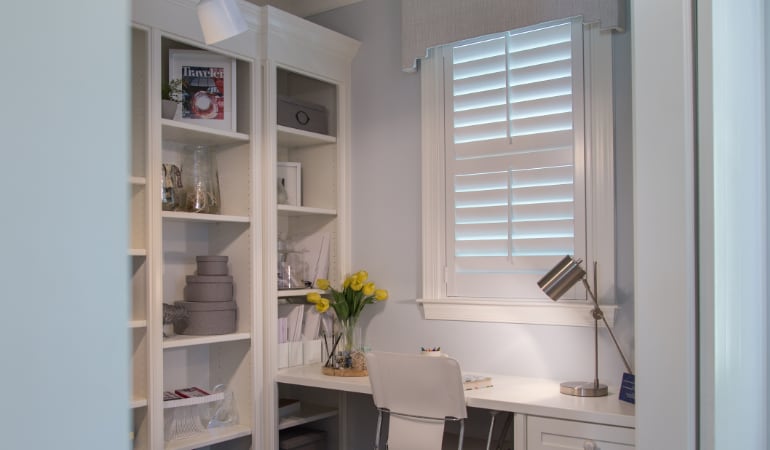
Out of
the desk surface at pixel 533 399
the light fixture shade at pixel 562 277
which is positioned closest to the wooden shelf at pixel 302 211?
the desk surface at pixel 533 399

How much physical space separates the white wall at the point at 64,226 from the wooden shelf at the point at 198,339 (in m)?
2.45

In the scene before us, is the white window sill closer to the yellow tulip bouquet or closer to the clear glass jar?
the yellow tulip bouquet

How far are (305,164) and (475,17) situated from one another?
1.18m

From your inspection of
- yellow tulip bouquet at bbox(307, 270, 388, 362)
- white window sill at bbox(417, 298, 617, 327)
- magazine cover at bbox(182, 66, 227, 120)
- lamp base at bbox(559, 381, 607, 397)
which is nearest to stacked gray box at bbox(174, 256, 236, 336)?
yellow tulip bouquet at bbox(307, 270, 388, 362)

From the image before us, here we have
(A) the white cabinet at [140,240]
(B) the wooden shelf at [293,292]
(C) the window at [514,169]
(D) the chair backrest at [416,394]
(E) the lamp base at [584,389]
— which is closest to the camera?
(D) the chair backrest at [416,394]

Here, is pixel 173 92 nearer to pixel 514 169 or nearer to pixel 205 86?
pixel 205 86

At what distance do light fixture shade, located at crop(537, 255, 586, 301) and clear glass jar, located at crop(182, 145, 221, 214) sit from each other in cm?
147

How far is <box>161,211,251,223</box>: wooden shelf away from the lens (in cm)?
277

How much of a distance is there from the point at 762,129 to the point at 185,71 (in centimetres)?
229

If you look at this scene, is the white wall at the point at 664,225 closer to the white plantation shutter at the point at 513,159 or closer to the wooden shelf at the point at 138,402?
the white plantation shutter at the point at 513,159

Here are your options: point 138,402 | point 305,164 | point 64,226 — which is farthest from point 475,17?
point 64,226

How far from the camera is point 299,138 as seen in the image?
135 inches

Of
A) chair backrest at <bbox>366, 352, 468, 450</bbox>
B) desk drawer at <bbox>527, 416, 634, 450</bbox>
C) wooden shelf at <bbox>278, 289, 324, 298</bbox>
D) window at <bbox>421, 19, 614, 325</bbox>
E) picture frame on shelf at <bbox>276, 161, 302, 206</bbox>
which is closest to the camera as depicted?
desk drawer at <bbox>527, 416, 634, 450</bbox>

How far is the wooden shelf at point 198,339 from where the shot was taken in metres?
2.76
